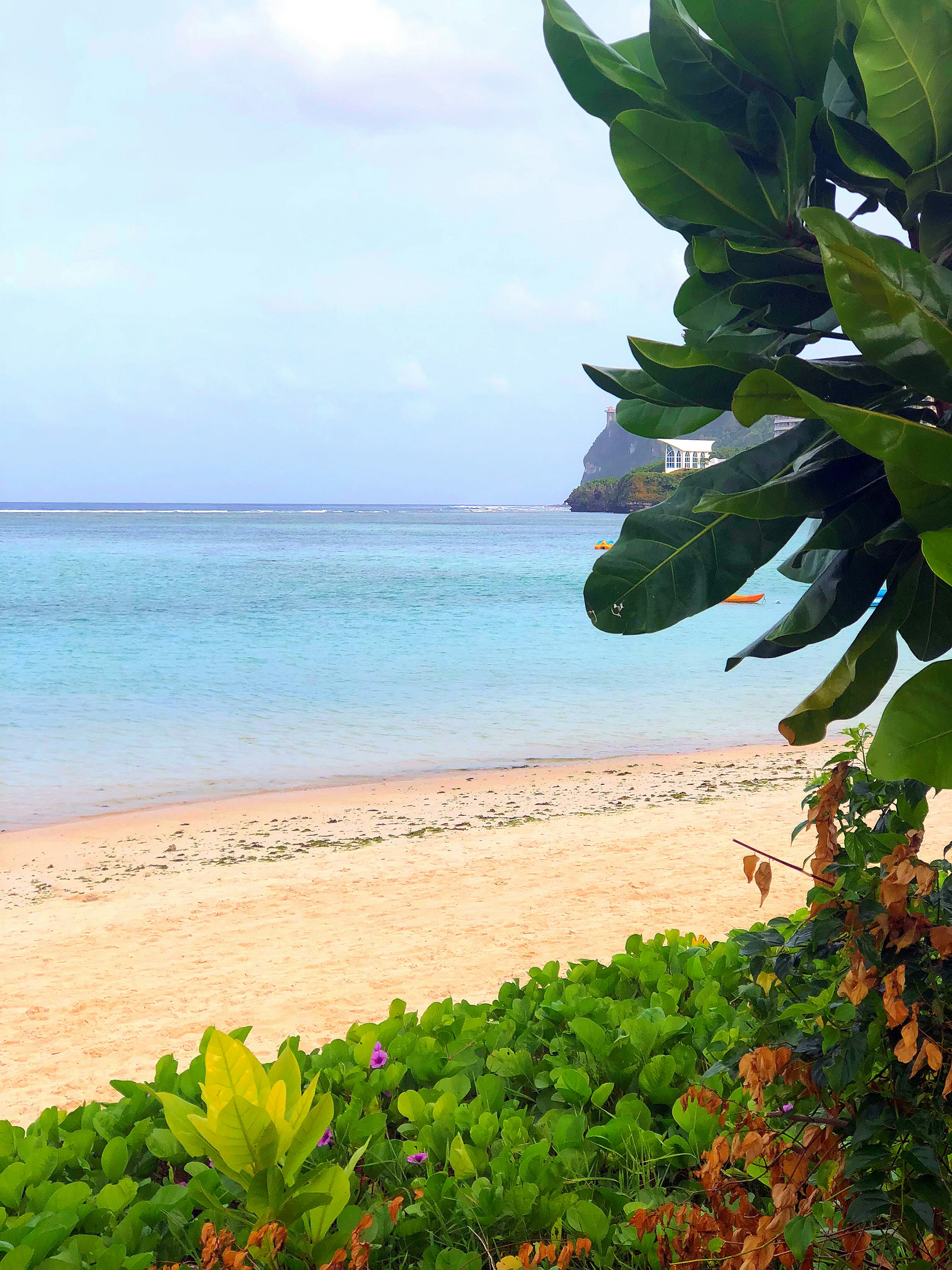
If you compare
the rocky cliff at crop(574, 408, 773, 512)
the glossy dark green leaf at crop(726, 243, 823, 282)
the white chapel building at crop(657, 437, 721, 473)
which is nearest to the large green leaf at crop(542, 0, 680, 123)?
the glossy dark green leaf at crop(726, 243, 823, 282)

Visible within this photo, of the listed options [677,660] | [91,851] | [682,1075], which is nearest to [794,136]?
[682,1075]

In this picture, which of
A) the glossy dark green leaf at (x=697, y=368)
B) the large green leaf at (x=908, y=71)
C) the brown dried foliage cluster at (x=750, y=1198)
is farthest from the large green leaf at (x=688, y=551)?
the brown dried foliage cluster at (x=750, y=1198)

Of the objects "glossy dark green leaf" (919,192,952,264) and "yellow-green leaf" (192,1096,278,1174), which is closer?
"glossy dark green leaf" (919,192,952,264)

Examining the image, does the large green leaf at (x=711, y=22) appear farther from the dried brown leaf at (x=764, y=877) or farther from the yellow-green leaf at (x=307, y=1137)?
the yellow-green leaf at (x=307, y=1137)

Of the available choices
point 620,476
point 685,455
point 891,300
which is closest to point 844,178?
point 891,300

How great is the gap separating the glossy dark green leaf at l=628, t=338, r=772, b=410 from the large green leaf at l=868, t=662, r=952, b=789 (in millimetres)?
383

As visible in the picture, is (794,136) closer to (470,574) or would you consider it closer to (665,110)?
(665,110)

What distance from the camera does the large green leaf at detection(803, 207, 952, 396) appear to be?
791 mm

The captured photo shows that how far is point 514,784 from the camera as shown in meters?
11.5

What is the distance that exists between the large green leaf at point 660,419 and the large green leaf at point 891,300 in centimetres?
41

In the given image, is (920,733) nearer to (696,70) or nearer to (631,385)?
(631,385)

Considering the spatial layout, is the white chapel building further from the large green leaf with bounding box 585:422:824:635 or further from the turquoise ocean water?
the large green leaf with bounding box 585:422:824:635

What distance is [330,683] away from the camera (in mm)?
20141

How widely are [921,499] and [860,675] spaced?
343mm
